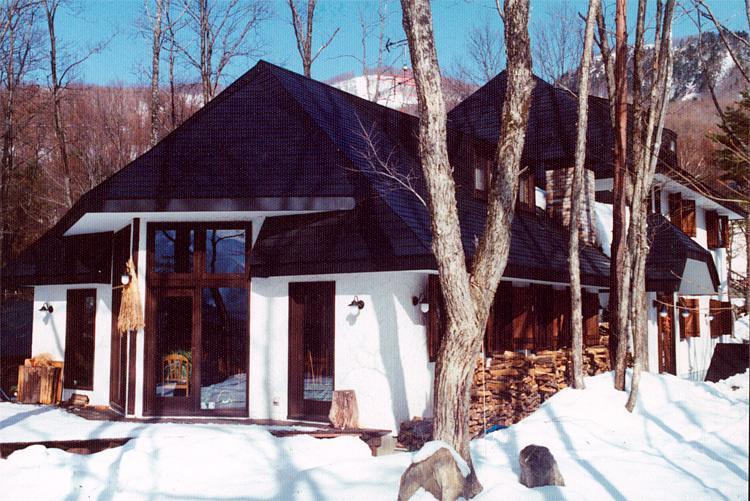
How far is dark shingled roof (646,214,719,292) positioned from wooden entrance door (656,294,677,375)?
5.39ft

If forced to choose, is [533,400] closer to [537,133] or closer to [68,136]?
[537,133]

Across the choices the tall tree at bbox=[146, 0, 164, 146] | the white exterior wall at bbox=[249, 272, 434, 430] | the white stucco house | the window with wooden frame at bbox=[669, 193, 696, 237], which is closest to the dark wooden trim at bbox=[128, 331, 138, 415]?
the white stucco house

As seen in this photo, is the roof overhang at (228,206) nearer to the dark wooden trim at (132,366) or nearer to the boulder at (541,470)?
the dark wooden trim at (132,366)

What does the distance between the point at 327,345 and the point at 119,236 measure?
16.3ft

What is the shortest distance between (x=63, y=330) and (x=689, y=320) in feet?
55.3

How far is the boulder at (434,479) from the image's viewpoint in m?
6.09

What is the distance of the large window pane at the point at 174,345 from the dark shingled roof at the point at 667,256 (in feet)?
33.1

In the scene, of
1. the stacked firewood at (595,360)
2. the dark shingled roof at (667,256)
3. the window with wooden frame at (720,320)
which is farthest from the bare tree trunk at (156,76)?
the window with wooden frame at (720,320)

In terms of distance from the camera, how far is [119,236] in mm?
13359

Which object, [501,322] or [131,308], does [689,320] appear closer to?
[501,322]

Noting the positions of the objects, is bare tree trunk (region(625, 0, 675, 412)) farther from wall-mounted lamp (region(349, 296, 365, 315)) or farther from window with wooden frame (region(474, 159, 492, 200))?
wall-mounted lamp (region(349, 296, 365, 315))

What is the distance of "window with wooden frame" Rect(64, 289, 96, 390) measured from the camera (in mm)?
13961

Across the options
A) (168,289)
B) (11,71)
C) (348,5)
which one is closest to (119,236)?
(168,289)

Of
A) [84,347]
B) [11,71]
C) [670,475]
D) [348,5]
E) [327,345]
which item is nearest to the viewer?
[670,475]
